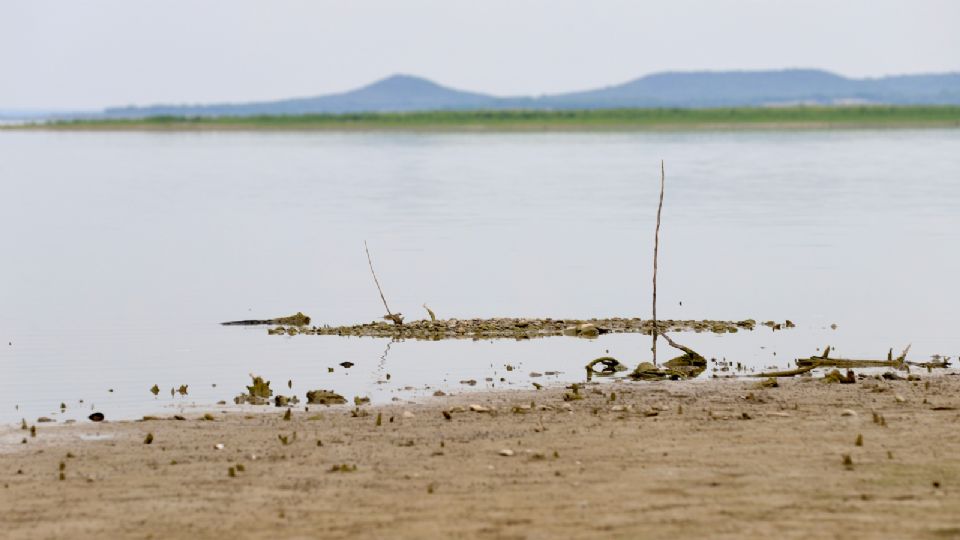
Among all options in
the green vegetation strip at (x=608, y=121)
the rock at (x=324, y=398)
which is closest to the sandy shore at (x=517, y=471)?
the rock at (x=324, y=398)

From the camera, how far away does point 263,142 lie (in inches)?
5394

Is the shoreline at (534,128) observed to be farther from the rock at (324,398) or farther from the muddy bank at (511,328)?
the rock at (324,398)

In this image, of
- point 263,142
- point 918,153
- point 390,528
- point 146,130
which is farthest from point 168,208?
point 146,130

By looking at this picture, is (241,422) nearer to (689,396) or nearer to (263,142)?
(689,396)

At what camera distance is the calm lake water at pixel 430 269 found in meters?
19.6

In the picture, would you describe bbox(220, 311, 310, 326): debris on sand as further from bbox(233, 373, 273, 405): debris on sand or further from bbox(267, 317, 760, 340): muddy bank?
bbox(233, 373, 273, 405): debris on sand

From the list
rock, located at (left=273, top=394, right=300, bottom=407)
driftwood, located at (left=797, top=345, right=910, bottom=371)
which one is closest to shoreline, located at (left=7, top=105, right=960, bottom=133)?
driftwood, located at (left=797, top=345, right=910, bottom=371)

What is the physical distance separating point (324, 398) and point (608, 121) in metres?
162

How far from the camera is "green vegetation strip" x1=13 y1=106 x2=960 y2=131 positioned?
163 meters

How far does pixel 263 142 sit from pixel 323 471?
416 ft

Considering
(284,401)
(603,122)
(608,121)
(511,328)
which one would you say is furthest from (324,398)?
(608,121)

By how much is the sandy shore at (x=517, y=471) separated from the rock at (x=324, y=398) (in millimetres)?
619

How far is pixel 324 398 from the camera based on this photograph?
53.6 ft

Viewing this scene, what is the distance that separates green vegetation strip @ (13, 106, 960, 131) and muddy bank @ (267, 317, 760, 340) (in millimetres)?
134022
